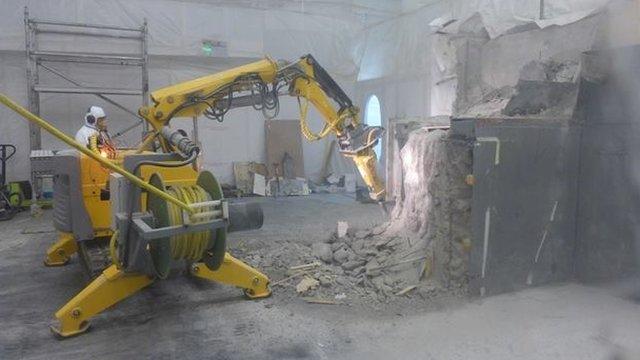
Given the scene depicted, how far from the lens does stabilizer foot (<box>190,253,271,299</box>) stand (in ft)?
14.4

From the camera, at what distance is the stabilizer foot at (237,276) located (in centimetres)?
440

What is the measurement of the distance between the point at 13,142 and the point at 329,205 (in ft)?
20.7

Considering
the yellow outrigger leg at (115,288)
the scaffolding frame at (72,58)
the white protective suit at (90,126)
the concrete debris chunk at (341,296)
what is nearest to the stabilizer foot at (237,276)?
the yellow outrigger leg at (115,288)

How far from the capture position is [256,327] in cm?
396

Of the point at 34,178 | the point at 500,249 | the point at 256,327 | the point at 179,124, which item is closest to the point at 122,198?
the point at 256,327

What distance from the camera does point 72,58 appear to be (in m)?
9.08

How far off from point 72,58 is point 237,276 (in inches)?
265

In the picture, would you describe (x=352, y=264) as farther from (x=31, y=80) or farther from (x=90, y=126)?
(x=31, y=80)

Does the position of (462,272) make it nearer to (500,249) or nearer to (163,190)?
(500,249)

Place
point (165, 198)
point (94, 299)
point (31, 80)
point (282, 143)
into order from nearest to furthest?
1. point (165, 198)
2. point (94, 299)
3. point (31, 80)
4. point (282, 143)

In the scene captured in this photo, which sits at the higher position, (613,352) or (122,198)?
(122,198)

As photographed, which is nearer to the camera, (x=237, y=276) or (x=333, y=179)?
(x=237, y=276)

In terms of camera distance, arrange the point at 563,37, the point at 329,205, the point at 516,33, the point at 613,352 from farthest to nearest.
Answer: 1. the point at 329,205
2. the point at 516,33
3. the point at 563,37
4. the point at 613,352

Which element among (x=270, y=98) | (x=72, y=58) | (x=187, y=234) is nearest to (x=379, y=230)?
(x=270, y=98)
